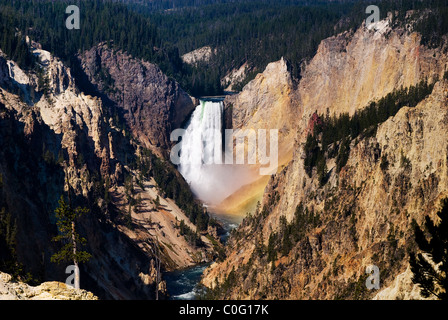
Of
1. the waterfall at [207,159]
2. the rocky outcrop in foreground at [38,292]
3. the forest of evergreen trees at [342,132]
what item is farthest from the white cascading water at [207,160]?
the rocky outcrop in foreground at [38,292]

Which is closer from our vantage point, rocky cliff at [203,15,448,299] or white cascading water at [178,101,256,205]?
rocky cliff at [203,15,448,299]

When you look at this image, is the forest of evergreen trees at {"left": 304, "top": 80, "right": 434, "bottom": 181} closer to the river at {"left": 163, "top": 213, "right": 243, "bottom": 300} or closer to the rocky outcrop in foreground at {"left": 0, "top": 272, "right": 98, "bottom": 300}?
the river at {"left": 163, "top": 213, "right": 243, "bottom": 300}

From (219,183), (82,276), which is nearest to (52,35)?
(219,183)

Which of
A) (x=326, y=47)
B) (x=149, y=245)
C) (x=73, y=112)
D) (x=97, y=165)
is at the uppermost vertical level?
(x=326, y=47)

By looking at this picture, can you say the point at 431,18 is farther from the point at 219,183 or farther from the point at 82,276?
the point at 82,276

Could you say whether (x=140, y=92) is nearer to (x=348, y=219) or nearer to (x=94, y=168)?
(x=94, y=168)

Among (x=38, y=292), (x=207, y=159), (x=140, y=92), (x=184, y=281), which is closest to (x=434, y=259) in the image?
(x=38, y=292)

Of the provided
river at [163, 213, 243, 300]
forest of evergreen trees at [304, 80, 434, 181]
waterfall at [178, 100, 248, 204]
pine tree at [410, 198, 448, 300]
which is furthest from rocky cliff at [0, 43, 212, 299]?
pine tree at [410, 198, 448, 300]
